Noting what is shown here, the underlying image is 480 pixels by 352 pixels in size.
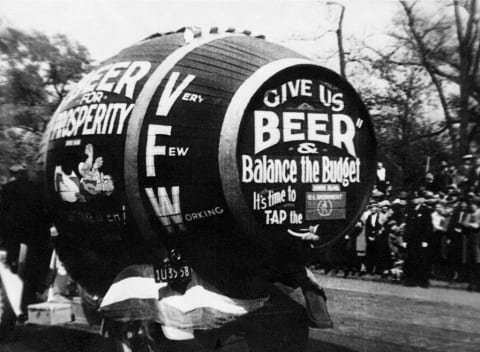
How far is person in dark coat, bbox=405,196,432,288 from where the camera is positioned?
717 centimetres

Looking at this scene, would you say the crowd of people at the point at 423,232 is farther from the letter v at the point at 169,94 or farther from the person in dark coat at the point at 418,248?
the letter v at the point at 169,94

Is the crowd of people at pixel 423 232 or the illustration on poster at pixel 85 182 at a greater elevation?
the illustration on poster at pixel 85 182

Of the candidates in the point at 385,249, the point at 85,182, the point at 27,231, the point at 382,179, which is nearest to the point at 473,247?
the point at 385,249

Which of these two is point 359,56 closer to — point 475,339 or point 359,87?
point 359,87

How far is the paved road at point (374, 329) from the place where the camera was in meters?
5.50

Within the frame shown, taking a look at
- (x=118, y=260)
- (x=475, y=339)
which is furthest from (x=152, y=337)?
(x=475, y=339)

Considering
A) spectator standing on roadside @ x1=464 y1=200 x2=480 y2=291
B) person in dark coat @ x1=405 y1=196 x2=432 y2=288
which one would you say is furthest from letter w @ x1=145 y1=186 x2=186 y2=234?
spectator standing on roadside @ x1=464 y1=200 x2=480 y2=291

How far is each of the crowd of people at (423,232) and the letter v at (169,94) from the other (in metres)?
1.35

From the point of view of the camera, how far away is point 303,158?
13.8 ft

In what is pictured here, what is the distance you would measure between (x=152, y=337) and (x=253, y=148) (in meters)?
1.33

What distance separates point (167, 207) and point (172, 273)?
405 millimetres

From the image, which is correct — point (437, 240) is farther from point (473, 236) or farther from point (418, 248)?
point (418, 248)

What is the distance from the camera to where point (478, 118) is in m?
4.86

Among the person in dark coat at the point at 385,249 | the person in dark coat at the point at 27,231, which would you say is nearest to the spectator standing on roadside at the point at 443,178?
the person in dark coat at the point at 385,249
